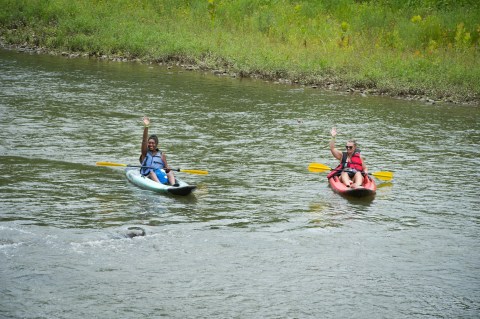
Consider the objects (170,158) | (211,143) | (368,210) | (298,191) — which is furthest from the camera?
(211,143)

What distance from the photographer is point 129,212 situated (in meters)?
11.6

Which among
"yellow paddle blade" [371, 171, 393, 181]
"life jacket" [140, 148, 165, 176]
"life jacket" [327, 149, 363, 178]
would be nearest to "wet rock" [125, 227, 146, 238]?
"life jacket" [140, 148, 165, 176]

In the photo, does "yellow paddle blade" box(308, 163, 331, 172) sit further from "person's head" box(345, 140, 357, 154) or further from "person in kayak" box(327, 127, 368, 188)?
"person's head" box(345, 140, 357, 154)

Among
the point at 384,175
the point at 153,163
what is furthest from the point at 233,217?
the point at 384,175

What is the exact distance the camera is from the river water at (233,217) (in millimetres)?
8734

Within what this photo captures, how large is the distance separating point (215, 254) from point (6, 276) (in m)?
2.71

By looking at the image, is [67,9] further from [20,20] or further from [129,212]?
[129,212]

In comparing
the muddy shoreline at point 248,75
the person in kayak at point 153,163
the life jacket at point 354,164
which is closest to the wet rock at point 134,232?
the person in kayak at point 153,163

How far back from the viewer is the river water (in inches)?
344

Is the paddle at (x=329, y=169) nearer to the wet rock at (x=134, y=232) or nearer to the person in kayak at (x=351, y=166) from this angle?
the person in kayak at (x=351, y=166)

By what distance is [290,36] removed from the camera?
28875 mm

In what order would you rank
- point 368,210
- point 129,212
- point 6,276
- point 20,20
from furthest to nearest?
point 20,20 < point 368,210 < point 129,212 < point 6,276

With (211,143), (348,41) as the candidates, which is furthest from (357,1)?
(211,143)

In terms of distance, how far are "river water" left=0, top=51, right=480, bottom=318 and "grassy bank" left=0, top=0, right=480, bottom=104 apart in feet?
13.7
